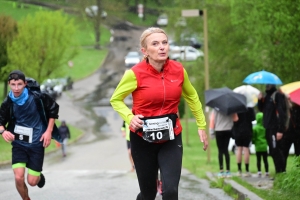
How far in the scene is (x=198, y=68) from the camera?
161 feet

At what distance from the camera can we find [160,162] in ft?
25.6

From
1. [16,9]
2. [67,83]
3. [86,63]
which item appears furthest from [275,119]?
[86,63]

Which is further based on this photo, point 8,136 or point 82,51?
point 82,51

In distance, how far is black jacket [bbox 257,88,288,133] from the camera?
1450 centimetres

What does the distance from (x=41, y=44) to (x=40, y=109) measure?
39709 millimetres

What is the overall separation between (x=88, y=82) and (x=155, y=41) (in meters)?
65.2

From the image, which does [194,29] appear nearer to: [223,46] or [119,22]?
[223,46]

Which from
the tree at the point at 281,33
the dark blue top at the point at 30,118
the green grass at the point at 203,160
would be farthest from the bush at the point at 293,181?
the tree at the point at 281,33

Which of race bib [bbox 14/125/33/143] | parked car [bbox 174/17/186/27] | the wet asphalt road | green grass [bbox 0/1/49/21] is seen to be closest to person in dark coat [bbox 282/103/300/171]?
the wet asphalt road

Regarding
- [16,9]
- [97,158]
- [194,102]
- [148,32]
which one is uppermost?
[148,32]

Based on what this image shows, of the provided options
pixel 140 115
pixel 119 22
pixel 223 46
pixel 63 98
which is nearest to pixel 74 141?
pixel 223 46

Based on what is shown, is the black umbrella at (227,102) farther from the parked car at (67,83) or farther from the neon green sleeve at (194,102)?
the parked car at (67,83)

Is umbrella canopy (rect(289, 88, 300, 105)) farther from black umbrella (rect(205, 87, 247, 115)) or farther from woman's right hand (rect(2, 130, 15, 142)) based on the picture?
woman's right hand (rect(2, 130, 15, 142))

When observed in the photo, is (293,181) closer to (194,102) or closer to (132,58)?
(194,102)
